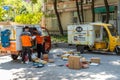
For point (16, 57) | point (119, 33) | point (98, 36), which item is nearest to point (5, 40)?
point (16, 57)

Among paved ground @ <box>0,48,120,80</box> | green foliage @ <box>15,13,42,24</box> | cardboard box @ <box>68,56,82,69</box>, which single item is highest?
green foliage @ <box>15,13,42,24</box>

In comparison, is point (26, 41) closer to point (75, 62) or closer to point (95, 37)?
point (75, 62)

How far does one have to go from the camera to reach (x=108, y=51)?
17.0 meters

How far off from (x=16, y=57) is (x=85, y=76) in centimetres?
544

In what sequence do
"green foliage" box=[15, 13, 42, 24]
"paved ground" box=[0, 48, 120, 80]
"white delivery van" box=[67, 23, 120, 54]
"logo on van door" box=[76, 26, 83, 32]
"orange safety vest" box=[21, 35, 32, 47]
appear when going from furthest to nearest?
1. "green foliage" box=[15, 13, 42, 24]
2. "logo on van door" box=[76, 26, 83, 32]
3. "white delivery van" box=[67, 23, 120, 54]
4. "orange safety vest" box=[21, 35, 32, 47]
5. "paved ground" box=[0, 48, 120, 80]

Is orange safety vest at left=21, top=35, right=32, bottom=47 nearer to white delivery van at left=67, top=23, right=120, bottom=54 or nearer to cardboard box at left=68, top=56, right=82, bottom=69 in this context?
cardboard box at left=68, top=56, right=82, bottom=69

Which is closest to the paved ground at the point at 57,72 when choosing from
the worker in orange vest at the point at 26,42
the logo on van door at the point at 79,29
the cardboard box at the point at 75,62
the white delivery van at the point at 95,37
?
the cardboard box at the point at 75,62

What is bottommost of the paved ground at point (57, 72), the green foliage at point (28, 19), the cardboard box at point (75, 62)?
the paved ground at point (57, 72)

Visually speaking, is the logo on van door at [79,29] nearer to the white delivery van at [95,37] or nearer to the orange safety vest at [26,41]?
the white delivery van at [95,37]

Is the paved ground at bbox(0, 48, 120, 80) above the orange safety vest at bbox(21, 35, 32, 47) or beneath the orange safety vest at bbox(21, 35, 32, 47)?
beneath

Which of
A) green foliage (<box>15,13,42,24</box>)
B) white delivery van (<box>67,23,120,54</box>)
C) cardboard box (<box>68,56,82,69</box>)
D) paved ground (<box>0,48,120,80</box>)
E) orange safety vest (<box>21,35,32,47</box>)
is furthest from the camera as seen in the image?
green foliage (<box>15,13,42,24</box>)

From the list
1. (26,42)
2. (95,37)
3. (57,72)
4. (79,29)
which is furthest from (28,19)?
(57,72)

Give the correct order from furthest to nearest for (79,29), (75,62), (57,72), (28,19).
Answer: (28,19), (79,29), (75,62), (57,72)

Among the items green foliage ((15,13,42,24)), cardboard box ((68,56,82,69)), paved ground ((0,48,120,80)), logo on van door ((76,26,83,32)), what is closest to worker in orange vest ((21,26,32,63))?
paved ground ((0,48,120,80))
